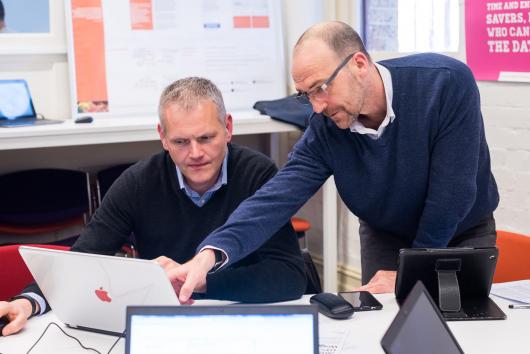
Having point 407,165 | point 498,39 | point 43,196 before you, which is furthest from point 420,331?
point 43,196

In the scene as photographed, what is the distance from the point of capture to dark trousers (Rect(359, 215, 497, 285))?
2219 millimetres

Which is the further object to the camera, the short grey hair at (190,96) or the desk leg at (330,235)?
the desk leg at (330,235)

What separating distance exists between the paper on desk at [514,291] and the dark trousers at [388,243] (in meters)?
0.19

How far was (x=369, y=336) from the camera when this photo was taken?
1.69 meters

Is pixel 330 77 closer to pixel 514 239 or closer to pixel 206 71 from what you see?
pixel 514 239

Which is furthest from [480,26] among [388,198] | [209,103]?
[209,103]

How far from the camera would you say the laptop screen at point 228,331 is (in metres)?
1.37

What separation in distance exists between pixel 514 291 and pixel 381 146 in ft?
1.66

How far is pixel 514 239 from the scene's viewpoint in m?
2.24

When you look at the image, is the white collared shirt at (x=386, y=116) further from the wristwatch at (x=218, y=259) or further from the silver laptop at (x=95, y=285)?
the silver laptop at (x=95, y=285)

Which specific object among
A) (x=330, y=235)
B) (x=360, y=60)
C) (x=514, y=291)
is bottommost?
(x=330, y=235)

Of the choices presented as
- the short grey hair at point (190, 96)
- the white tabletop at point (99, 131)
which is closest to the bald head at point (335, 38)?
the short grey hair at point (190, 96)

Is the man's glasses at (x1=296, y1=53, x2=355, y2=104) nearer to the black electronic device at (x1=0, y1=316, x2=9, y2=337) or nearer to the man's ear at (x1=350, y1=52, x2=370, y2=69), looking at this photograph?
the man's ear at (x1=350, y1=52, x2=370, y2=69)

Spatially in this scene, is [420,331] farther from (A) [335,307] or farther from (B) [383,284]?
(B) [383,284]
